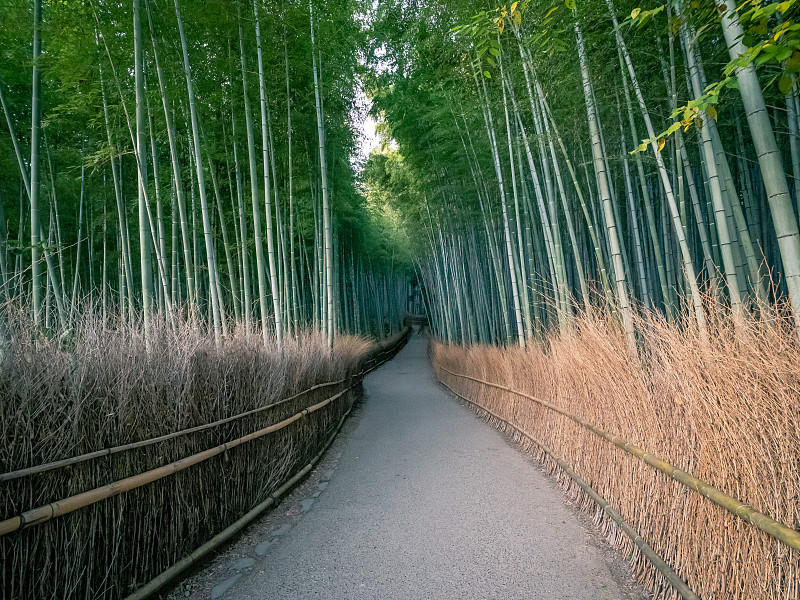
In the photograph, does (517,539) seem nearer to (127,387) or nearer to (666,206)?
(127,387)

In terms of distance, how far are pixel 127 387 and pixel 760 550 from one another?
2.22 meters

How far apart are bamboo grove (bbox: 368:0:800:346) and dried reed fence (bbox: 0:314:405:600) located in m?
2.02

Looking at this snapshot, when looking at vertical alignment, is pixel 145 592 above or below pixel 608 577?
above

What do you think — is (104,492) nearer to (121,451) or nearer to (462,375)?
(121,451)

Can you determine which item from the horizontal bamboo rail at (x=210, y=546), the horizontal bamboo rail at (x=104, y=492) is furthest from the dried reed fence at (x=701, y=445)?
the horizontal bamboo rail at (x=104, y=492)

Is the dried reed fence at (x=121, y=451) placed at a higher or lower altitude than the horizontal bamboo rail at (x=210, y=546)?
higher

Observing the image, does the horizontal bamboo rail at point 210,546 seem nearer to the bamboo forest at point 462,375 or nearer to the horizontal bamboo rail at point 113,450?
the bamboo forest at point 462,375

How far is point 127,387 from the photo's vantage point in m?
1.83

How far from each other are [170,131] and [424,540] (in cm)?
396

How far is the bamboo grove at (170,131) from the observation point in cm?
358

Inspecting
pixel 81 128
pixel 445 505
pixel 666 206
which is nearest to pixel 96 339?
pixel 445 505

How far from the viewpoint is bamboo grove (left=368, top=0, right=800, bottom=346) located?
5.44 feet

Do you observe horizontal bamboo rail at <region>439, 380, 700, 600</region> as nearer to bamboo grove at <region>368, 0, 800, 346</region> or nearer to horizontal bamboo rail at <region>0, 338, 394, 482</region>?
bamboo grove at <region>368, 0, 800, 346</region>

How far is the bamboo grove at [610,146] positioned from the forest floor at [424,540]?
→ 1118 mm
